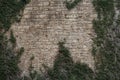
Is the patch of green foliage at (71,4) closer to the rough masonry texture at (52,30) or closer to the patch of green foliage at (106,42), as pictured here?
the rough masonry texture at (52,30)

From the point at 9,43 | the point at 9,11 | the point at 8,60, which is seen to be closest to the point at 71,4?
the point at 9,11

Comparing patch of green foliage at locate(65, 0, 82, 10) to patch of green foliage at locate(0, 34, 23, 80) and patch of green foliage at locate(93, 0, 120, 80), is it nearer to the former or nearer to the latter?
patch of green foliage at locate(93, 0, 120, 80)

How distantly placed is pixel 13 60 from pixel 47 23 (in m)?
1.08

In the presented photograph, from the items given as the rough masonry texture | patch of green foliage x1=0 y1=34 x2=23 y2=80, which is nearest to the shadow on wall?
the rough masonry texture

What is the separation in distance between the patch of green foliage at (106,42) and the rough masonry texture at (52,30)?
132 millimetres

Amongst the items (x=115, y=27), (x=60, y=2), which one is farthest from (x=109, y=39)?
(x=60, y=2)

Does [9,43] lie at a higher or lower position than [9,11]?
lower

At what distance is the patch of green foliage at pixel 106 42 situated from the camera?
249 inches

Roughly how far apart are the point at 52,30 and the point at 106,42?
117 centimetres

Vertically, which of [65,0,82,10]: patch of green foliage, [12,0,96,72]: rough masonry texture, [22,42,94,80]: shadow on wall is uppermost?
[65,0,82,10]: patch of green foliage

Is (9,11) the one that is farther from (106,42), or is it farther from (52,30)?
(106,42)

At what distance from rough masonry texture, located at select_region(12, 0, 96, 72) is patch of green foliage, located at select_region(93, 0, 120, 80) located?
0.43 ft

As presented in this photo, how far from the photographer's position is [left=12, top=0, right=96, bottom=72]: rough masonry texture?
652 cm

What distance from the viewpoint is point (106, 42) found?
6406 millimetres
